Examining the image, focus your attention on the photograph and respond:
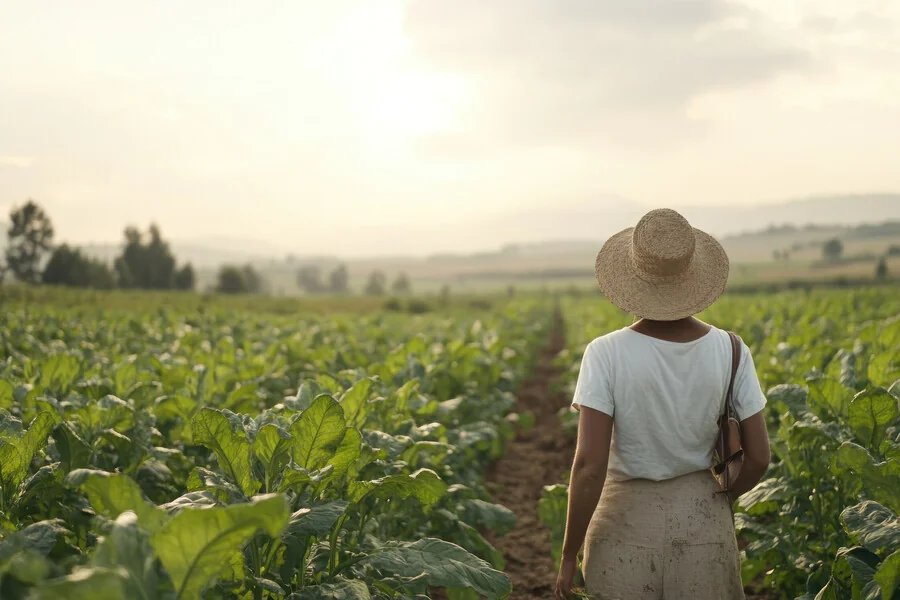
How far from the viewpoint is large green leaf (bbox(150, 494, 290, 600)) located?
1496mm

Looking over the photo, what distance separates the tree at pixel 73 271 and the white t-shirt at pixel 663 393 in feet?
237

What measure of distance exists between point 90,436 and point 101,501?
197 cm

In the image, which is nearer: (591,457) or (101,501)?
(101,501)

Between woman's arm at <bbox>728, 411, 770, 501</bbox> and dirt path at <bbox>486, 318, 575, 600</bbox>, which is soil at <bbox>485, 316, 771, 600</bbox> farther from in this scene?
woman's arm at <bbox>728, 411, 770, 501</bbox>

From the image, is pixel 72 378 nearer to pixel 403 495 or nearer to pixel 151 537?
pixel 403 495

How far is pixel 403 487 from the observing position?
264cm

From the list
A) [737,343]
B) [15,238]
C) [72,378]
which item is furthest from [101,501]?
[15,238]

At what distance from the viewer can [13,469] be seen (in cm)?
245

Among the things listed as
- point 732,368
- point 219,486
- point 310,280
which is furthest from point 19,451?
point 310,280

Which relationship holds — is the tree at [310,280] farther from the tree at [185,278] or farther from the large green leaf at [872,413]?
the large green leaf at [872,413]


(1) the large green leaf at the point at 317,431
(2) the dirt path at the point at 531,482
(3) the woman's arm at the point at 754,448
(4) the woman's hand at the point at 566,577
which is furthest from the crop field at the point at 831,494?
(1) the large green leaf at the point at 317,431

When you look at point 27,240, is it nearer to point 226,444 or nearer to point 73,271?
point 73,271

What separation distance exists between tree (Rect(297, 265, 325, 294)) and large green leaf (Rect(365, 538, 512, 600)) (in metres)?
161

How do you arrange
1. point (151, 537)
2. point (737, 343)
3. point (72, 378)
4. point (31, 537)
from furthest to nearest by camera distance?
point (72, 378) < point (737, 343) < point (31, 537) < point (151, 537)
